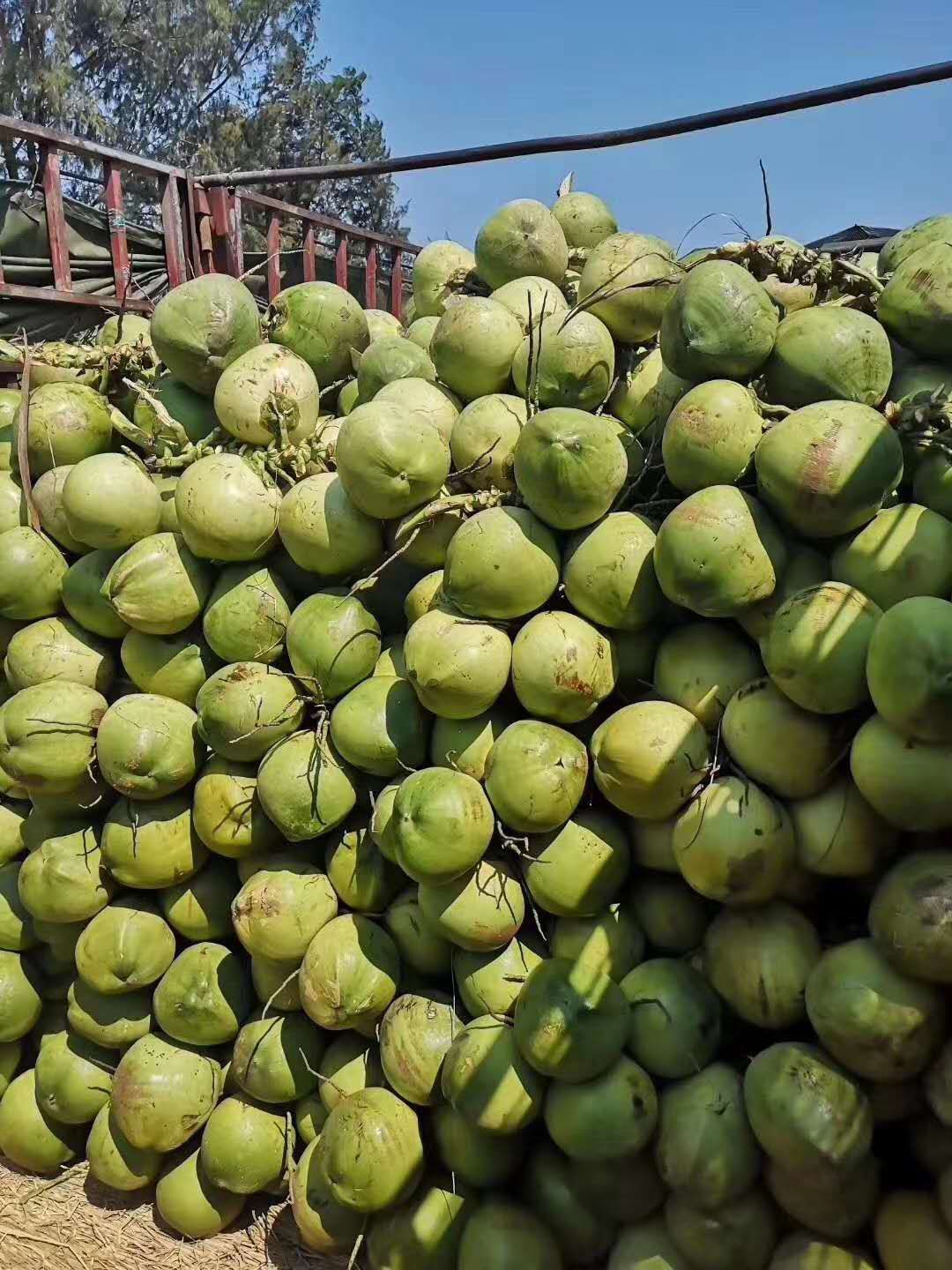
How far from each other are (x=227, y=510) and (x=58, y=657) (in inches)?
30.8

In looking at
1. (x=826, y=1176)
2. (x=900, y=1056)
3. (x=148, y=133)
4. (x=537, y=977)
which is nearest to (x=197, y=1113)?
(x=537, y=977)

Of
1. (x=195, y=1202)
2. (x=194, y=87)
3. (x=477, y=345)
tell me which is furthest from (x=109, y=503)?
(x=194, y=87)

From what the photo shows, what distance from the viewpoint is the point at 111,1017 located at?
273 centimetres

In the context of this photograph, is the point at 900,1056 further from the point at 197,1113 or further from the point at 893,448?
the point at 197,1113

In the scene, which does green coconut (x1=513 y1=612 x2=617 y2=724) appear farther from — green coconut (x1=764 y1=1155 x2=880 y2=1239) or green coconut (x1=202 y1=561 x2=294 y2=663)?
green coconut (x1=764 y1=1155 x2=880 y2=1239)

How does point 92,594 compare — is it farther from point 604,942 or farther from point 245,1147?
point 604,942

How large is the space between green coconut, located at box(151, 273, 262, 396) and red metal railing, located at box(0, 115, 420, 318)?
158cm

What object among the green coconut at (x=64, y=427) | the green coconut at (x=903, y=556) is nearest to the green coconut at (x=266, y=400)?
the green coconut at (x=64, y=427)

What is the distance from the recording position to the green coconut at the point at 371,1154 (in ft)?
7.06

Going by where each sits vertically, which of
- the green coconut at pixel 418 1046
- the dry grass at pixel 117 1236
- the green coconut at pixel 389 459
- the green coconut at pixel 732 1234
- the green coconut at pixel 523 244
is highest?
the green coconut at pixel 523 244

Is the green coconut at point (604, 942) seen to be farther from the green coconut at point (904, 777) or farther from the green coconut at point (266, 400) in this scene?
the green coconut at point (266, 400)

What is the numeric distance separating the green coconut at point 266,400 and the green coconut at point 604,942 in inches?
63.9

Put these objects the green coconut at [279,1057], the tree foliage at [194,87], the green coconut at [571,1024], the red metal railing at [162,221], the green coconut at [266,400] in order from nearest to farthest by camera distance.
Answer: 1. the green coconut at [571,1024]
2. the green coconut at [279,1057]
3. the green coconut at [266,400]
4. the red metal railing at [162,221]
5. the tree foliage at [194,87]

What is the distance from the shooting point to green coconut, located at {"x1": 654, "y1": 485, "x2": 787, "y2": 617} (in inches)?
79.1
